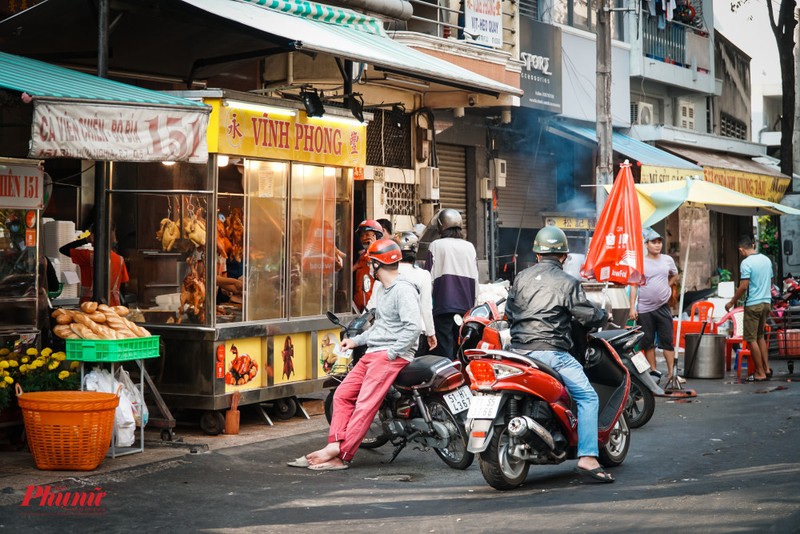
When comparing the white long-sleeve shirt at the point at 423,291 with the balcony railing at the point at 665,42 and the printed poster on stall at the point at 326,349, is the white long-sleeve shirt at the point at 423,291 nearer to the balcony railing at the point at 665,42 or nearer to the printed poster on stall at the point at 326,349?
the printed poster on stall at the point at 326,349

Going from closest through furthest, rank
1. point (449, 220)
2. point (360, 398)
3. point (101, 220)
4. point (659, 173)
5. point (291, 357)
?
point (360, 398)
point (101, 220)
point (291, 357)
point (449, 220)
point (659, 173)

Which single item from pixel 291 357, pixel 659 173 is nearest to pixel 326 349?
pixel 291 357

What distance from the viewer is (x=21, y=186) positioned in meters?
9.48

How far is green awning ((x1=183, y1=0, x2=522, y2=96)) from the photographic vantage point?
10.2 metres

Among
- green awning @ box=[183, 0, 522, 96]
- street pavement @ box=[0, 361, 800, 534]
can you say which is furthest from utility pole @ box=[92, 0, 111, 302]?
street pavement @ box=[0, 361, 800, 534]

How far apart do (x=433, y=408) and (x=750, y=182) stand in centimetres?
2032

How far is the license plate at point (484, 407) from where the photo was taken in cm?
793

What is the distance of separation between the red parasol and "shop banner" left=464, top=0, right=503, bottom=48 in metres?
5.76

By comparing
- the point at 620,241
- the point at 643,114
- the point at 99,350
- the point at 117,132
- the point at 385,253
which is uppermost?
the point at 643,114

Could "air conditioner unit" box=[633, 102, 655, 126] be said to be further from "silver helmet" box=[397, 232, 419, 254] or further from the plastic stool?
"silver helmet" box=[397, 232, 419, 254]

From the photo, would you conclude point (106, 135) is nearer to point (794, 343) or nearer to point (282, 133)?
point (282, 133)

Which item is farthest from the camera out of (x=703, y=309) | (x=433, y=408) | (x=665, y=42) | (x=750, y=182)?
(x=665, y=42)

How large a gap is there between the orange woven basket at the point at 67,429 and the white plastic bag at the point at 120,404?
0.46 m

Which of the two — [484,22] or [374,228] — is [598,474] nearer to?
[374,228]
